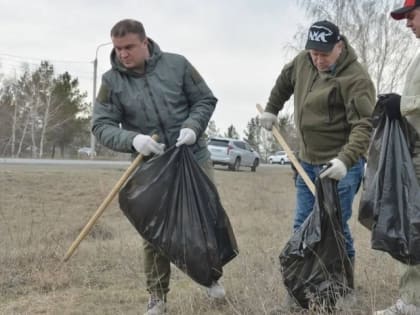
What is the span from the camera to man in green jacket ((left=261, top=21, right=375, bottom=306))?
9.82 feet

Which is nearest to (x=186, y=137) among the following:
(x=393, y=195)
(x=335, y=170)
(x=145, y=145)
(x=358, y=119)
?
(x=145, y=145)

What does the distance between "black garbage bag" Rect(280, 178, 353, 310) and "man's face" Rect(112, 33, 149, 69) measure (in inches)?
47.8

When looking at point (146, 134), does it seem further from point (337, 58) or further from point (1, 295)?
point (1, 295)

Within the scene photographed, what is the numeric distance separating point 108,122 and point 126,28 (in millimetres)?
561

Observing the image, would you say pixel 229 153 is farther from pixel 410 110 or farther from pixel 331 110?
pixel 410 110

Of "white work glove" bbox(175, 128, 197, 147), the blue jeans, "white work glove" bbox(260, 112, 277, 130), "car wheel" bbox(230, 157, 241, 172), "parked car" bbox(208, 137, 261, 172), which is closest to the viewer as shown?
"white work glove" bbox(175, 128, 197, 147)

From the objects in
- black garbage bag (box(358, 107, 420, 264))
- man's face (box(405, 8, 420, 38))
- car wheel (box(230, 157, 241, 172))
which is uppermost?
man's face (box(405, 8, 420, 38))

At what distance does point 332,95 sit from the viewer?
3.12 metres

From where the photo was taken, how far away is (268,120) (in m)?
3.63

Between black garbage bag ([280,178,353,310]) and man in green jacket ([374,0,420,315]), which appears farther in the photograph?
black garbage bag ([280,178,353,310])

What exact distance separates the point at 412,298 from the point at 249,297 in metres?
0.87

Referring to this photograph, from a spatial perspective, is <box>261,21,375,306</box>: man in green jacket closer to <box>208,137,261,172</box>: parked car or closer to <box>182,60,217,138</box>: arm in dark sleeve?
<box>182,60,217,138</box>: arm in dark sleeve

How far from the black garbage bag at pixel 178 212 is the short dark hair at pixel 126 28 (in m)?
0.69

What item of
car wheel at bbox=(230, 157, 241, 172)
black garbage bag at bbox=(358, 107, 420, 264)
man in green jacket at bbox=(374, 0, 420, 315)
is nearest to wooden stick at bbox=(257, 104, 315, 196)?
black garbage bag at bbox=(358, 107, 420, 264)
